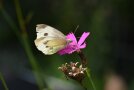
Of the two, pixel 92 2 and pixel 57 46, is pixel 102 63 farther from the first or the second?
pixel 57 46

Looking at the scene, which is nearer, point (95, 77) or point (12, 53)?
point (95, 77)

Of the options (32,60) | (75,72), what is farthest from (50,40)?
(32,60)

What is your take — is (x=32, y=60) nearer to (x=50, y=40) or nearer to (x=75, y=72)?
(x=50, y=40)

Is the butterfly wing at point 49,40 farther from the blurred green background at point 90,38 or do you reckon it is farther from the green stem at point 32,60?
the blurred green background at point 90,38

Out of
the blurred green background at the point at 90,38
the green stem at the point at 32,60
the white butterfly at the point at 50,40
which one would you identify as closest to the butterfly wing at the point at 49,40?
the white butterfly at the point at 50,40

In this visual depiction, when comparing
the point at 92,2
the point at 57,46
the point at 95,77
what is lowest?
the point at 95,77

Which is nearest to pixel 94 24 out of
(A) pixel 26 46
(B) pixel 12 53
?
(B) pixel 12 53

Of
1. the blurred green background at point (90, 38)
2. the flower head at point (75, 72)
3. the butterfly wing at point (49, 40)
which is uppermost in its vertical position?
the butterfly wing at point (49, 40)

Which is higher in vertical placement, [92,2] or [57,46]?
[57,46]
